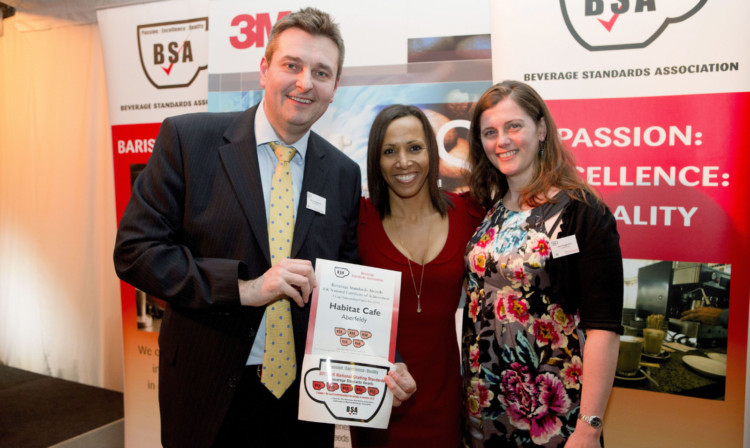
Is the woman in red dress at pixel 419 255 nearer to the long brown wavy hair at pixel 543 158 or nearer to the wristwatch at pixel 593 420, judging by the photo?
the long brown wavy hair at pixel 543 158

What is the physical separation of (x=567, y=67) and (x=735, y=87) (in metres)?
0.89

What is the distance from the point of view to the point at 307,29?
1860mm

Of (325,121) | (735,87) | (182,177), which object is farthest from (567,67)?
(182,177)

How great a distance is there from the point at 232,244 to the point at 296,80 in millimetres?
674

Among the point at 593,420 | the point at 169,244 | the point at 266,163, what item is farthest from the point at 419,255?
the point at 169,244

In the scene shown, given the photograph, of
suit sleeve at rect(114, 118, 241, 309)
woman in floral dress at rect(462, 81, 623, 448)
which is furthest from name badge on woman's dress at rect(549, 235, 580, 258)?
suit sleeve at rect(114, 118, 241, 309)

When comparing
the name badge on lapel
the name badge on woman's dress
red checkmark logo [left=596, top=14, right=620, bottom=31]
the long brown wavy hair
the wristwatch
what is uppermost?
red checkmark logo [left=596, top=14, right=620, bottom=31]

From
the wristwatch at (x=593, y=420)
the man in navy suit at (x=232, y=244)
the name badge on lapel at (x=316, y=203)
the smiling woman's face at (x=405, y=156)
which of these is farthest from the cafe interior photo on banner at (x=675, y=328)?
the name badge on lapel at (x=316, y=203)

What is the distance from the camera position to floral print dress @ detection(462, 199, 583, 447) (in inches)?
74.5

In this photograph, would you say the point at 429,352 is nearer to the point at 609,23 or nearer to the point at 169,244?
the point at 169,244

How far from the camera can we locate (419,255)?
2.35 meters

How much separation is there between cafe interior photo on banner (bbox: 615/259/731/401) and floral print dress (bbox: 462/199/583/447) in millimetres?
1325

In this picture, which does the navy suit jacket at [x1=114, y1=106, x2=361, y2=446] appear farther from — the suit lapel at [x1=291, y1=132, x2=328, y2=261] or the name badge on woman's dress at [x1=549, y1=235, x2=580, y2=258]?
the name badge on woman's dress at [x1=549, y1=235, x2=580, y2=258]

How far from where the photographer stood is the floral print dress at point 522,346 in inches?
74.5
